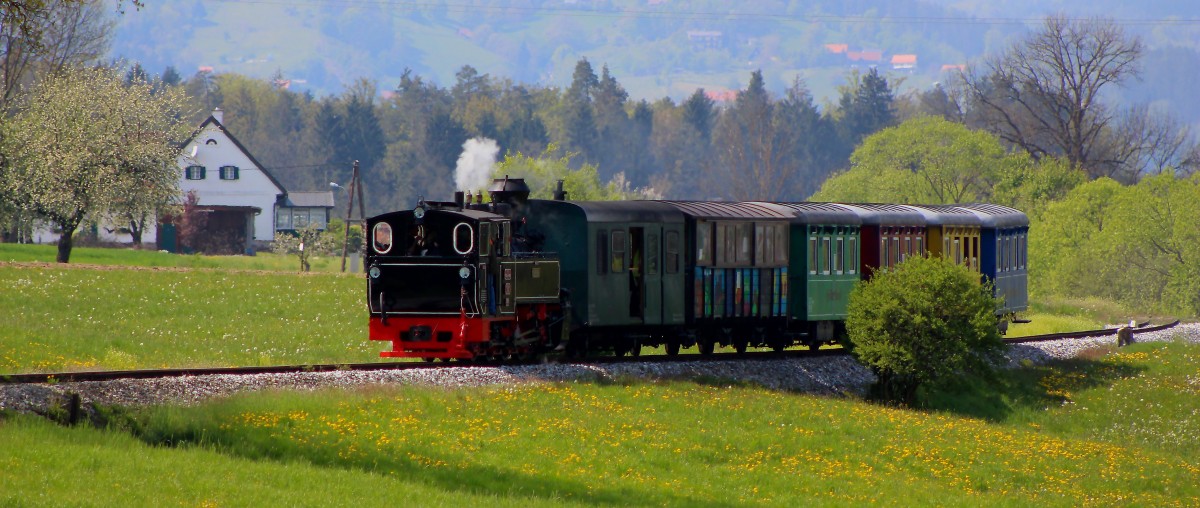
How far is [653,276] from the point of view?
90.5 ft

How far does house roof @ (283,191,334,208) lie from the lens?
105875 millimetres

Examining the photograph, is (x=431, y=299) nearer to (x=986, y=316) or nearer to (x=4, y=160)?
(x=986, y=316)

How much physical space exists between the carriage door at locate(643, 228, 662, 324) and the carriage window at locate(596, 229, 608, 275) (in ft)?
3.51

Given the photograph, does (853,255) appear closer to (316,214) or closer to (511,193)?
(511,193)

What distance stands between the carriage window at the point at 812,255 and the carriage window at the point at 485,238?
970cm

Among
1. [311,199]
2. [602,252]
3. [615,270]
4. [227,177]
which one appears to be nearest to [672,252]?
[615,270]

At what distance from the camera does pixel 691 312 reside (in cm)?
2880

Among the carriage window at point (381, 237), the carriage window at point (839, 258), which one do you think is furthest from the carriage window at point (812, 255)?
the carriage window at point (381, 237)

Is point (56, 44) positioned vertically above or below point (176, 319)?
above

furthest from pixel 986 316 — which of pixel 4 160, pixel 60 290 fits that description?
pixel 4 160

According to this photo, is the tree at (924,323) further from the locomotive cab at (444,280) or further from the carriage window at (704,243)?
the locomotive cab at (444,280)

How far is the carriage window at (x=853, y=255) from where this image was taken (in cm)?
3300

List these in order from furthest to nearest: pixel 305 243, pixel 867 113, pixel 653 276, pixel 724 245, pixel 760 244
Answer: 1. pixel 867 113
2. pixel 305 243
3. pixel 760 244
4. pixel 724 245
5. pixel 653 276

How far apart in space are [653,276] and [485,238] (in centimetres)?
457
